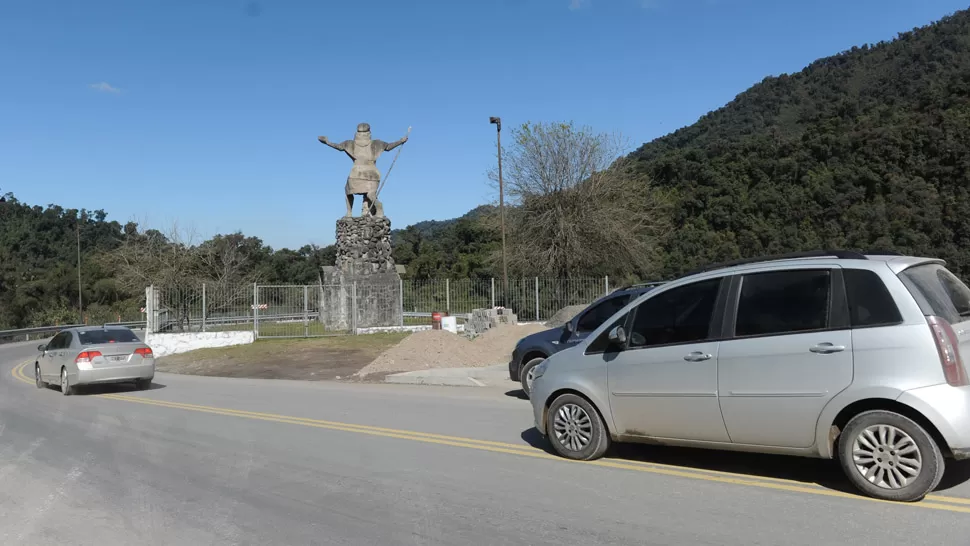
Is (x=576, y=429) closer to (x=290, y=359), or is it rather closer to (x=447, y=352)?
(x=447, y=352)

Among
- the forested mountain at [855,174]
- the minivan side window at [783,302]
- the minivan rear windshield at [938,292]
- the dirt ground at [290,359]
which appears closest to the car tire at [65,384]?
the dirt ground at [290,359]

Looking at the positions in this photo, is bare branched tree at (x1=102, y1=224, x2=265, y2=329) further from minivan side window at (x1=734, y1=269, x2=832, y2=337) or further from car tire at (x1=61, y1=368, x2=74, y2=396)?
minivan side window at (x1=734, y1=269, x2=832, y2=337)

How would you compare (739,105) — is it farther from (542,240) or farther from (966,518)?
(966,518)

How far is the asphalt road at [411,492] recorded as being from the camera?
496 cm

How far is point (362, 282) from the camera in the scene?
1192 inches

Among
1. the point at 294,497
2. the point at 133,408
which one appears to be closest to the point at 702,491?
the point at 294,497

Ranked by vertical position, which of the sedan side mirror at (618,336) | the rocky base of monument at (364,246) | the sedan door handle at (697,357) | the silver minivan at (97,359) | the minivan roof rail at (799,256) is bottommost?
the silver minivan at (97,359)

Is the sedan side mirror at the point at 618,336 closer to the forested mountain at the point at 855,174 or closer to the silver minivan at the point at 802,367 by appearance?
the silver minivan at the point at 802,367

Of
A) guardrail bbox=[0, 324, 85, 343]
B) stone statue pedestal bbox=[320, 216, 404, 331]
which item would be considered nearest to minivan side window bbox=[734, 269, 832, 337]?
stone statue pedestal bbox=[320, 216, 404, 331]

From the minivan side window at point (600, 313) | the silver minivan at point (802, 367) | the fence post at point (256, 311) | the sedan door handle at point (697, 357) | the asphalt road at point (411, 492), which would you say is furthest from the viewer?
the fence post at point (256, 311)

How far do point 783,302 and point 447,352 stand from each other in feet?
46.2

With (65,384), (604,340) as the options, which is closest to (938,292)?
(604,340)

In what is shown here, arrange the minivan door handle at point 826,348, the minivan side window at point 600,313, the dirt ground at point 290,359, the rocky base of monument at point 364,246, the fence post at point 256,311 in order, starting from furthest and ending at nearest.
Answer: the rocky base of monument at point 364,246 → the fence post at point 256,311 → the dirt ground at point 290,359 → the minivan side window at point 600,313 → the minivan door handle at point 826,348

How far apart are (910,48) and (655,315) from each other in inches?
3010
